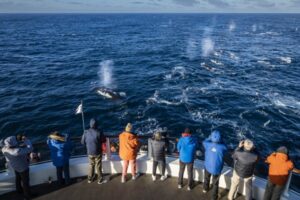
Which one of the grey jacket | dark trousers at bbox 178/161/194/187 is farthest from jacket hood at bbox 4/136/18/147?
dark trousers at bbox 178/161/194/187

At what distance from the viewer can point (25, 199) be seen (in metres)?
9.84

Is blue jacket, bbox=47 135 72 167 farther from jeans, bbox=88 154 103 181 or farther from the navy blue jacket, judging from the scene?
the navy blue jacket

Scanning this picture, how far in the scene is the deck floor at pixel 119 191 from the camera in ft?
32.8

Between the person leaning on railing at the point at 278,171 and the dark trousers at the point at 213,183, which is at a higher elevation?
the person leaning on railing at the point at 278,171

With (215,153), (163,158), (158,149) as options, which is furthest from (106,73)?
(215,153)

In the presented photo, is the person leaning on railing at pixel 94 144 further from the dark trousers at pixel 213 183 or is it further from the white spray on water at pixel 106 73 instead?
the white spray on water at pixel 106 73

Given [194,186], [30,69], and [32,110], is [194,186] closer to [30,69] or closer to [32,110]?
[32,110]

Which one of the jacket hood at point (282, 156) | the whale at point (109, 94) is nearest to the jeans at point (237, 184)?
the jacket hood at point (282, 156)

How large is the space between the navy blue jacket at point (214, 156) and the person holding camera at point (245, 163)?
0.42 metres

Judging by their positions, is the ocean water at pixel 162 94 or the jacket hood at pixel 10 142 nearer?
the jacket hood at pixel 10 142

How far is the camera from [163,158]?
34.6 feet

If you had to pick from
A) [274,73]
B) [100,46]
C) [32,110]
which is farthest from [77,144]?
[100,46]

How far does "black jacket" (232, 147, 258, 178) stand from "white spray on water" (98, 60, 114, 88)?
1366 inches

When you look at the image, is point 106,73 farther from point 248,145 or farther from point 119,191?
point 248,145
